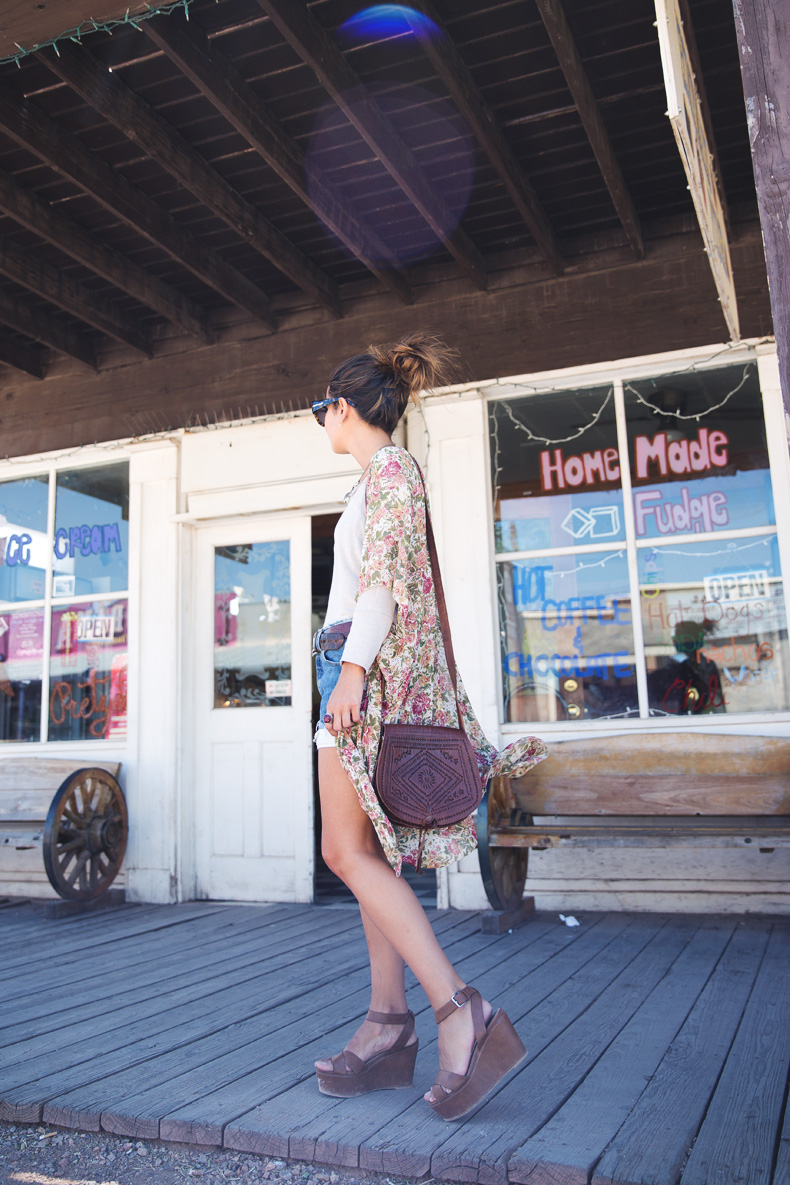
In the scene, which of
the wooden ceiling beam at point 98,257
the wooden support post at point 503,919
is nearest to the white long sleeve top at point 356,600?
the wooden support post at point 503,919

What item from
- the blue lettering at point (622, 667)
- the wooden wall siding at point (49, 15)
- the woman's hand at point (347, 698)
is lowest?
the woman's hand at point (347, 698)

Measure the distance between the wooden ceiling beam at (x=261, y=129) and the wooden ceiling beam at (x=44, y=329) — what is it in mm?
1879

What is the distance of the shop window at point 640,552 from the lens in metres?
4.31

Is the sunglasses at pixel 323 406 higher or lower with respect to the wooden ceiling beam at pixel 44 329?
lower

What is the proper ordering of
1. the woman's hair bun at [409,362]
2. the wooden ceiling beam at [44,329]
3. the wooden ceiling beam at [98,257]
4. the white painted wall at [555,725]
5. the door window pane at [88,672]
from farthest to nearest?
1. the door window pane at [88,672]
2. the wooden ceiling beam at [44,329]
3. the white painted wall at [555,725]
4. the wooden ceiling beam at [98,257]
5. the woman's hair bun at [409,362]

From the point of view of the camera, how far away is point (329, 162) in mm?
3900

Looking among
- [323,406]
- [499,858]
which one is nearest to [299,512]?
[499,858]

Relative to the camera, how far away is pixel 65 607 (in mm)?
5699

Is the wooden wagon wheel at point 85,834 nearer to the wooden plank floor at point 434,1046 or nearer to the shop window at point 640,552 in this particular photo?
the wooden plank floor at point 434,1046

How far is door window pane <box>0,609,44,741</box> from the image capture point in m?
5.68

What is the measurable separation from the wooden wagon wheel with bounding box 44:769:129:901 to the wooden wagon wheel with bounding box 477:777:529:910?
223 cm

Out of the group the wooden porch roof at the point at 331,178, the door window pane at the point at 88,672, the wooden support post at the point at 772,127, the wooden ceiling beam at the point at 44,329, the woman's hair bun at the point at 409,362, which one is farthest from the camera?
the door window pane at the point at 88,672

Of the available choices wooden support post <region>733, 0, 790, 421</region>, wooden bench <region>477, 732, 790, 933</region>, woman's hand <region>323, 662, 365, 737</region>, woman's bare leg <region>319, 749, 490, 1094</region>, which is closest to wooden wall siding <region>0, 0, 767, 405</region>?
wooden support post <region>733, 0, 790, 421</region>

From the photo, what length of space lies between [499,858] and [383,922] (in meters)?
2.17
